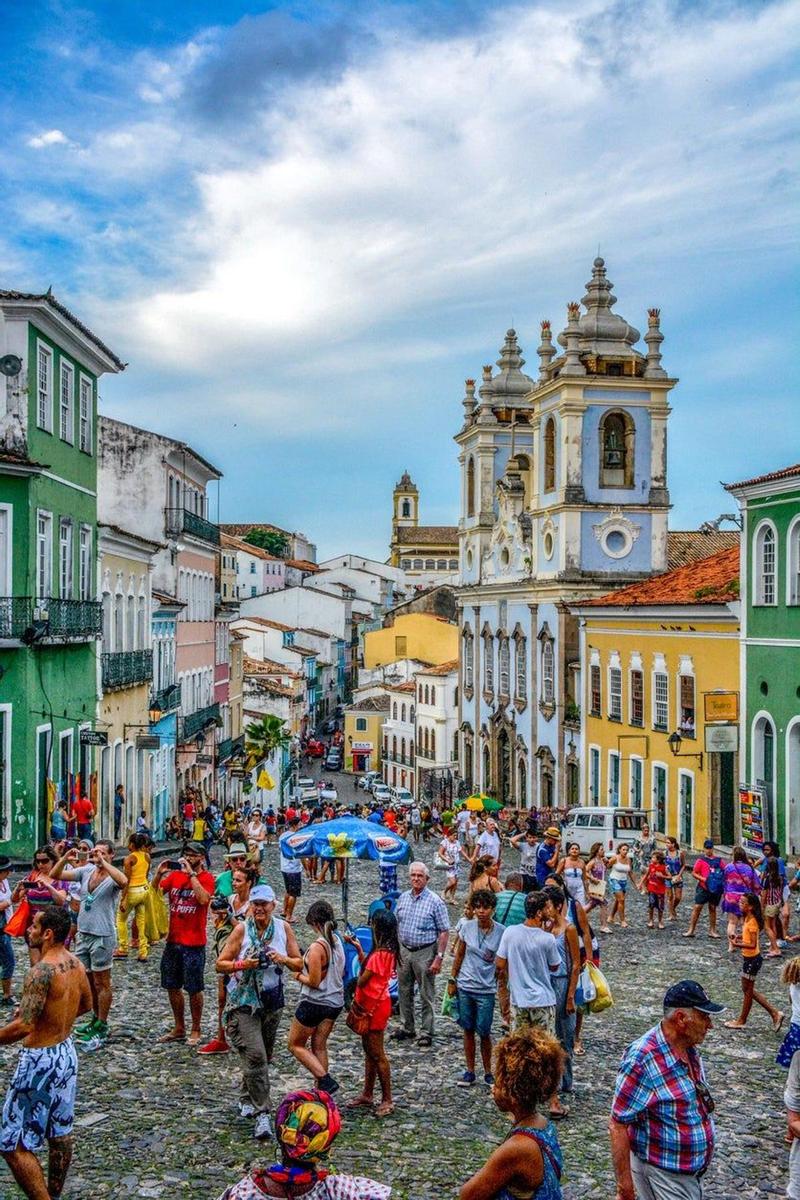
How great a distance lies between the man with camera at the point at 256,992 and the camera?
9.34 metres

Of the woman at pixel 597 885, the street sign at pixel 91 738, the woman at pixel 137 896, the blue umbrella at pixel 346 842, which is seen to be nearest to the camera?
the woman at pixel 137 896

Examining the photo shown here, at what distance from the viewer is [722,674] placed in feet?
118

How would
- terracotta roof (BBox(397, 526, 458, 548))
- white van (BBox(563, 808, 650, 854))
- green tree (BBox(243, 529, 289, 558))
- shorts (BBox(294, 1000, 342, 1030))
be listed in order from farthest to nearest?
terracotta roof (BBox(397, 526, 458, 548)), green tree (BBox(243, 529, 289, 558)), white van (BBox(563, 808, 650, 854)), shorts (BBox(294, 1000, 342, 1030))

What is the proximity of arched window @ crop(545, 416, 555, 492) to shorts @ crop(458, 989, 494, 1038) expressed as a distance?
44892mm

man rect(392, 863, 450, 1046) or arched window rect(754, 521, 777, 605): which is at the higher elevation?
arched window rect(754, 521, 777, 605)

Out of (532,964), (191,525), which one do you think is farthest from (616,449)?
(532,964)

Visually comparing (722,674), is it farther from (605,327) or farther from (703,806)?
(605,327)

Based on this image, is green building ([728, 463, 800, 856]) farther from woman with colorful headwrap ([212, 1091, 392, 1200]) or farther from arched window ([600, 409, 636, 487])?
woman with colorful headwrap ([212, 1091, 392, 1200])

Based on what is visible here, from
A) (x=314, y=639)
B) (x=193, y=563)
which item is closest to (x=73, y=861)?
(x=193, y=563)

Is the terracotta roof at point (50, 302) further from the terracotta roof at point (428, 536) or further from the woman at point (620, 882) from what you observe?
the terracotta roof at point (428, 536)

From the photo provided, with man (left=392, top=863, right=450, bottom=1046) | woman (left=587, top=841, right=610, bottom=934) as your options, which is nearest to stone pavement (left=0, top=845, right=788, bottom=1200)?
man (left=392, top=863, right=450, bottom=1046)

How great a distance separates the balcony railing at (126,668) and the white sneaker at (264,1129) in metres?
21.2

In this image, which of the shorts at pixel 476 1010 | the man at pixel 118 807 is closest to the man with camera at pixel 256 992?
the shorts at pixel 476 1010

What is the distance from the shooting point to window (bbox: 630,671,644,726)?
4202 cm
